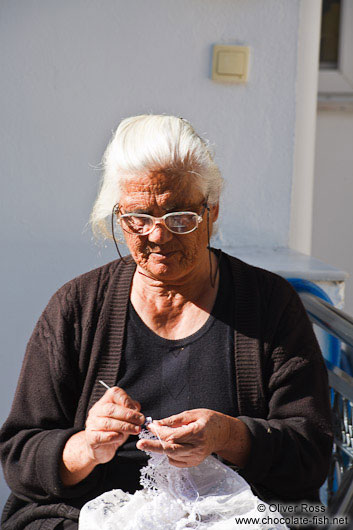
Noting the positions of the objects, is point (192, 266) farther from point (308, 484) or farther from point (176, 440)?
point (308, 484)

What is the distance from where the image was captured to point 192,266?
73.2 inches

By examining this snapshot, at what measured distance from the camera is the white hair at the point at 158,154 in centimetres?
175

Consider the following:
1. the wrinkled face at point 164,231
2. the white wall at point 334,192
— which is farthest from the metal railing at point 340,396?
the white wall at point 334,192

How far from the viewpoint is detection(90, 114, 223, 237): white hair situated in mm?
1752

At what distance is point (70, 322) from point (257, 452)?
24.9 inches

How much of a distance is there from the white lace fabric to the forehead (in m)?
0.59

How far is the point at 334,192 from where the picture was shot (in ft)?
13.5

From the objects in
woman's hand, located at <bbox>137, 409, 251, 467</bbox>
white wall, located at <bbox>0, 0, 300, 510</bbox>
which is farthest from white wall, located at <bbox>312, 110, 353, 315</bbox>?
woman's hand, located at <bbox>137, 409, 251, 467</bbox>

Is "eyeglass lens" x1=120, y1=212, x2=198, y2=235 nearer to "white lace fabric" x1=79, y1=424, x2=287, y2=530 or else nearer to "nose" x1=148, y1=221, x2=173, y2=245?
"nose" x1=148, y1=221, x2=173, y2=245

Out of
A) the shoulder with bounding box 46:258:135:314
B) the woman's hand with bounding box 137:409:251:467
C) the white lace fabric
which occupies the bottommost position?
the white lace fabric

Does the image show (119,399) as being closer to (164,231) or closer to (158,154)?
(164,231)

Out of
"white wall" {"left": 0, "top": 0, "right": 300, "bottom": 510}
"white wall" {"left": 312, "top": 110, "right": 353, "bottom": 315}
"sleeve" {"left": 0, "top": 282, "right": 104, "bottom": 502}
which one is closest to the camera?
"sleeve" {"left": 0, "top": 282, "right": 104, "bottom": 502}

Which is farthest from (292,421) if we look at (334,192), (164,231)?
(334,192)

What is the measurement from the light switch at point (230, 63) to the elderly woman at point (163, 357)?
113 cm
